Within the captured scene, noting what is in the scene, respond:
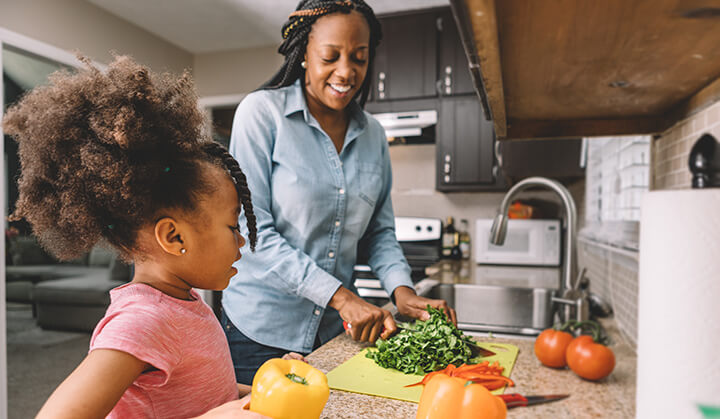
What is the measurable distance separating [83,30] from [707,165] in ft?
12.6

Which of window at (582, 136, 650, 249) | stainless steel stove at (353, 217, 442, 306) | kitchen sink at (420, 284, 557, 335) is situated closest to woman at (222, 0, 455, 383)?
kitchen sink at (420, 284, 557, 335)

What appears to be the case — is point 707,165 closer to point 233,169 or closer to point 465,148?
point 233,169

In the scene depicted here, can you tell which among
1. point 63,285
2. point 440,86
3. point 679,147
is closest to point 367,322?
point 679,147

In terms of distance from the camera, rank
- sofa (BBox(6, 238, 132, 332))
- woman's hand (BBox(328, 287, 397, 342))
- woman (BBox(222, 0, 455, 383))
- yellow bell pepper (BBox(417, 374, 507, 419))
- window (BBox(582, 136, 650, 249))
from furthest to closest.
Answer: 1. sofa (BBox(6, 238, 132, 332))
2. window (BBox(582, 136, 650, 249))
3. woman (BBox(222, 0, 455, 383))
4. woman's hand (BBox(328, 287, 397, 342))
5. yellow bell pepper (BBox(417, 374, 507, 419))

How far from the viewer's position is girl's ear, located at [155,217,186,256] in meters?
0.63

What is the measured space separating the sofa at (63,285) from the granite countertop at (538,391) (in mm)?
3549

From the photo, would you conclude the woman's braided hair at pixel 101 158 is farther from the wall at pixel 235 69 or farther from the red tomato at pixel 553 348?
the wall at pixel 235 69

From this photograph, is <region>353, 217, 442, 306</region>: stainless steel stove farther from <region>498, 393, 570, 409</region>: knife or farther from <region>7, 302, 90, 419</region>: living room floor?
<region>498, 393, 570, 409</region>: knife

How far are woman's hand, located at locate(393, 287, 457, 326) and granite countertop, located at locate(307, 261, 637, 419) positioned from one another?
14 cm

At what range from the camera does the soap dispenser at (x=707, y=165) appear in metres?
0.80

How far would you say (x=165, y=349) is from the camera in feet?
1.88

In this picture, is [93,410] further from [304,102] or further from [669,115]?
[669,115]

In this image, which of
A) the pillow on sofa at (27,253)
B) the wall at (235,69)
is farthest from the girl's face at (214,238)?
the pillow on sofa at (27,253)

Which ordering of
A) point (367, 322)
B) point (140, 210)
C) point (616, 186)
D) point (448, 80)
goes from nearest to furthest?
point (140, 210), point (367, 322), point (616, 186), point (448, 80)
